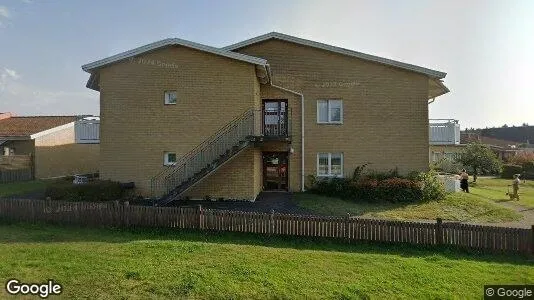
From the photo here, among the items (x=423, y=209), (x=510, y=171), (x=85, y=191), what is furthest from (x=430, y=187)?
(x=510, y=171)

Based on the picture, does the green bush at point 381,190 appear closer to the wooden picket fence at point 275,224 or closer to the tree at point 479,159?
the wooden picket fence at point 275,224

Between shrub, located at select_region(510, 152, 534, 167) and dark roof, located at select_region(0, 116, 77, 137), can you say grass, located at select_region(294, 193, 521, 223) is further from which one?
shrub, located at select_region(510, 152, 534, 167)

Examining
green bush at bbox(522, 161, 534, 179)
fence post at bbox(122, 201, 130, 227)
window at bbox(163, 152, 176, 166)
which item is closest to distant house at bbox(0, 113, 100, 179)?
window at bbox(163, 152, 176, 166)

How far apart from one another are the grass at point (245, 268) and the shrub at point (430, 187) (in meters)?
8.29

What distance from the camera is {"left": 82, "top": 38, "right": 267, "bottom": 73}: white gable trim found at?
1731 centimetres

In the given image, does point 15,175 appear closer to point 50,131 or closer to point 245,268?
point 50,131

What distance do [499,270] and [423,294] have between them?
2.96 meters

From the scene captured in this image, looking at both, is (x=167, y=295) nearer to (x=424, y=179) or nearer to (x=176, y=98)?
(x=176, y=98)

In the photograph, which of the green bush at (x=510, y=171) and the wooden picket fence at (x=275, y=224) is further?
the green bush at (x=510, y=171)

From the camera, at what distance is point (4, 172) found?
26359 mm

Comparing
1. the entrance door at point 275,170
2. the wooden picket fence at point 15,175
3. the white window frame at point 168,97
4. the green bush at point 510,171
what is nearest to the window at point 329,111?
the entrance door at point 275,170

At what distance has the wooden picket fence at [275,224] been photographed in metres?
11.1

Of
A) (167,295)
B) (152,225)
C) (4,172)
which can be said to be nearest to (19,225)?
(152,225)

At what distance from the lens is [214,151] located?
17.6 metres
